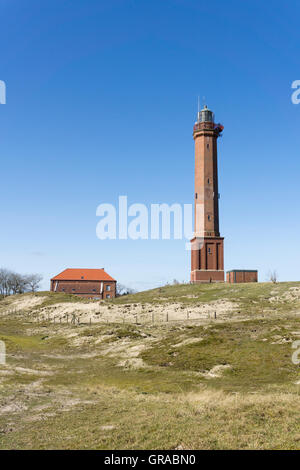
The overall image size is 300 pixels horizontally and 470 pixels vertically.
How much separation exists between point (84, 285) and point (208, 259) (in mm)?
41146

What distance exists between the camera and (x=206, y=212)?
85.7m

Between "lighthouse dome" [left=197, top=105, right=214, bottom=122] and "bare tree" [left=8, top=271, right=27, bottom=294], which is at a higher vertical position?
"lighthouse dome" [left=197, top=105, right=214, bottom=122]

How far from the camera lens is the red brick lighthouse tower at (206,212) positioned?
277ft

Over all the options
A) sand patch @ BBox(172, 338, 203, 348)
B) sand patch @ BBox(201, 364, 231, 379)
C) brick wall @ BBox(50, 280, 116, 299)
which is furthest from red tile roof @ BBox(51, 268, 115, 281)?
sand patch @ BBox(201, 364, 231, 379)

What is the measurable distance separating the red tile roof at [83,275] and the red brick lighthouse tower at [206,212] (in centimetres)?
3384

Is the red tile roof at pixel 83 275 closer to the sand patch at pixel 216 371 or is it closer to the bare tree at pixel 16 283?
the bare tree at pixel 16 283

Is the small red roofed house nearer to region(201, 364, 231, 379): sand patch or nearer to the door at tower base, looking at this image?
the door at tower base

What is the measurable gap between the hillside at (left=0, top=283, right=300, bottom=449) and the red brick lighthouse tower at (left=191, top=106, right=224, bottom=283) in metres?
22.7

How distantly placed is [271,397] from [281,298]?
4471cm

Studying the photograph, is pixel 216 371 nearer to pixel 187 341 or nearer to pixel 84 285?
pixel 187 341

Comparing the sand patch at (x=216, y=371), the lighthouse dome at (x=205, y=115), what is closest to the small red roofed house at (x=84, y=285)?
the lighthouse dome at (x=205, y=115)

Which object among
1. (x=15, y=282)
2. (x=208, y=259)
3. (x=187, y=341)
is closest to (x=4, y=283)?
(x=15, y=282)

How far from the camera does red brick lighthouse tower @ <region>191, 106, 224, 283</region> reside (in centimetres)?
8450
